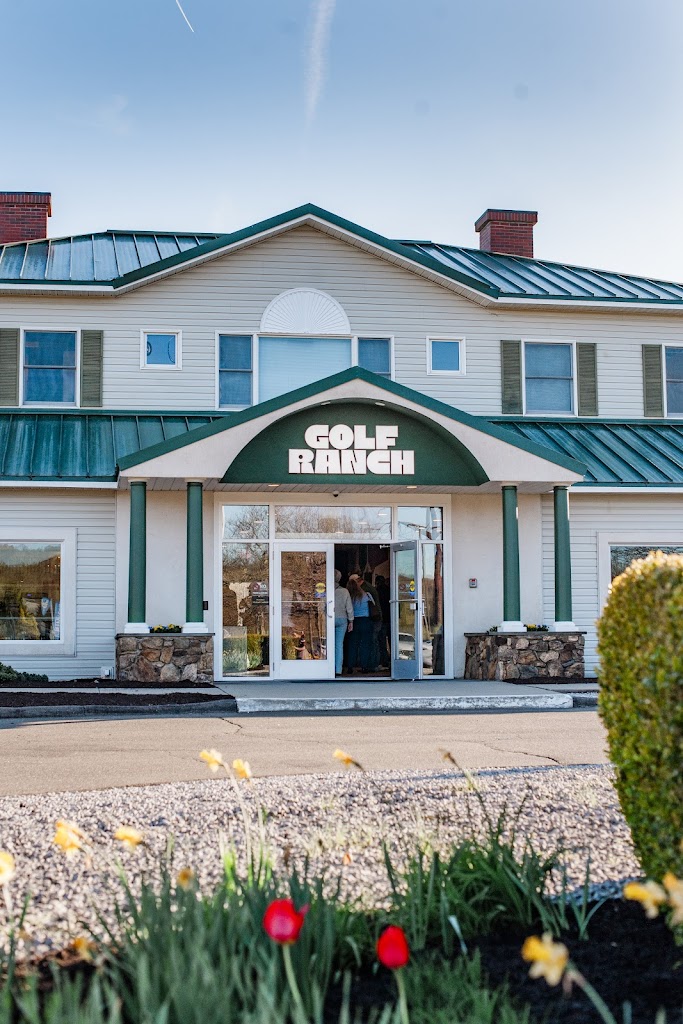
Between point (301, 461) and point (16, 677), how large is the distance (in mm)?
5407

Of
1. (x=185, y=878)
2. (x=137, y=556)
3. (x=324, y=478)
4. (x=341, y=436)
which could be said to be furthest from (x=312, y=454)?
(x=185, y=878)

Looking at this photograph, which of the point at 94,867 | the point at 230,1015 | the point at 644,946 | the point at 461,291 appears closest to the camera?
the point at 230,1015

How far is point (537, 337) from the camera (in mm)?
22219

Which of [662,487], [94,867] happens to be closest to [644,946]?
[94,867]

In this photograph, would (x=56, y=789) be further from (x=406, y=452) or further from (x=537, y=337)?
(x=537, y=337)

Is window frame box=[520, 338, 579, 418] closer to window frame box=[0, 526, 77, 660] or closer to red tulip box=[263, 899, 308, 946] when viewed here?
window frame box=[0, 526, 77, 660]

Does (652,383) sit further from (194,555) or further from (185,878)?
(185,878)

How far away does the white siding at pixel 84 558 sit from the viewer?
1920 centimetres

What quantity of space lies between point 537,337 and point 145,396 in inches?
293

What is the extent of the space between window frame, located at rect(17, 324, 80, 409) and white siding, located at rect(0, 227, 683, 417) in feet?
0.35

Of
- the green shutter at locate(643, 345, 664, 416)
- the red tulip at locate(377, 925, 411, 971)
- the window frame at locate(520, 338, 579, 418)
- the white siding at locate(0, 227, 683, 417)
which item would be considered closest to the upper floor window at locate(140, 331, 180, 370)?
the white siding at locate(0, 227, 683, 417)

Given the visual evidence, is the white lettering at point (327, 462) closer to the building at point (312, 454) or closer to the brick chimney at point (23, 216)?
the building at point (312, 454)

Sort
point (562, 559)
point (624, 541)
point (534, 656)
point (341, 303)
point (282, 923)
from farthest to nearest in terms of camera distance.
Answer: point (341, 303), point (624, 541), point (562, 559), point (534, 656), point (282, 923)

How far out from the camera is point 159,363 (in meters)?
20.9
